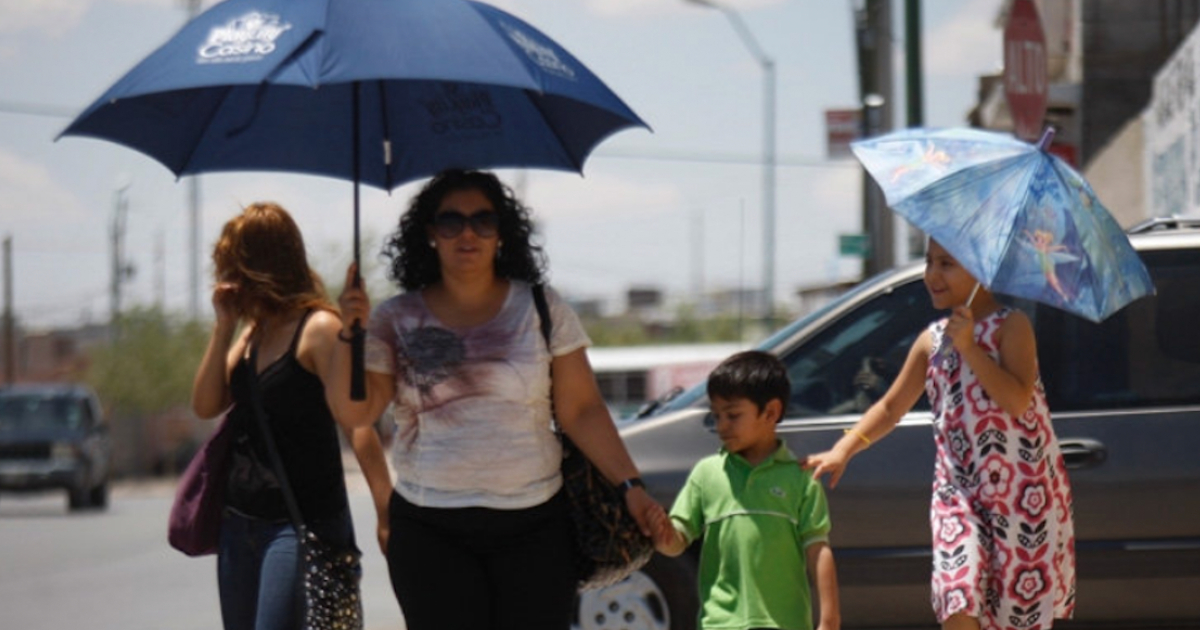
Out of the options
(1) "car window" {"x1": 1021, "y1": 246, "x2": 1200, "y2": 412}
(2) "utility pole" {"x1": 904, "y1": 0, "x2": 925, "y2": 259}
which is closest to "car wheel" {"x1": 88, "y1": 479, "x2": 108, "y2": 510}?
(2) "utility pole" {"x1": 904, "y1": 0, "x2": 925, "y2": 259}

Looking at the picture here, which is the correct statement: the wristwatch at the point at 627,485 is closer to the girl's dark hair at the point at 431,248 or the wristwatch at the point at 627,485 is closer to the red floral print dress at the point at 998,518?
the girl's dark hair at the point at 431,248

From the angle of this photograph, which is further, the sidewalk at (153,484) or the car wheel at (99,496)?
the sidewalk at (153,484)

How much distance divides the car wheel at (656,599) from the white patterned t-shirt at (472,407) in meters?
2.99

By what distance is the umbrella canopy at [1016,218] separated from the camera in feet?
17.2

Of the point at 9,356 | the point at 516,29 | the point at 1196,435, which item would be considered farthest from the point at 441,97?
the point at 9,356

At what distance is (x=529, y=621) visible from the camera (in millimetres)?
4801

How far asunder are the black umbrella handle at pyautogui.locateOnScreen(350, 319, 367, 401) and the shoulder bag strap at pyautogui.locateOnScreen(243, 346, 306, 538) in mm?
559

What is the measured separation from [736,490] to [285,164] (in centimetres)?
162

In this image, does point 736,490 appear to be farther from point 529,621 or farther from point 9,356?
point 9,356

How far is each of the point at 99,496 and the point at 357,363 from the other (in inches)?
1098

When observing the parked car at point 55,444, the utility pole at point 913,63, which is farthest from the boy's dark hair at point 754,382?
the parked car at point 55,444

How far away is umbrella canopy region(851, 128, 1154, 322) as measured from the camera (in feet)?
17.2

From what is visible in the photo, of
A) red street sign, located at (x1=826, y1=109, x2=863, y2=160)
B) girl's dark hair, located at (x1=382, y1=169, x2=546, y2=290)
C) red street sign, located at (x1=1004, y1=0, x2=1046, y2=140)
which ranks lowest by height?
girl's dark hair, located at (x1=382, y1=169, x2=546, y2=290)

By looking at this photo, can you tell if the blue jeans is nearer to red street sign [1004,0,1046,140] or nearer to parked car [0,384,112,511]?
red street sign [1004,0,1046,140]
